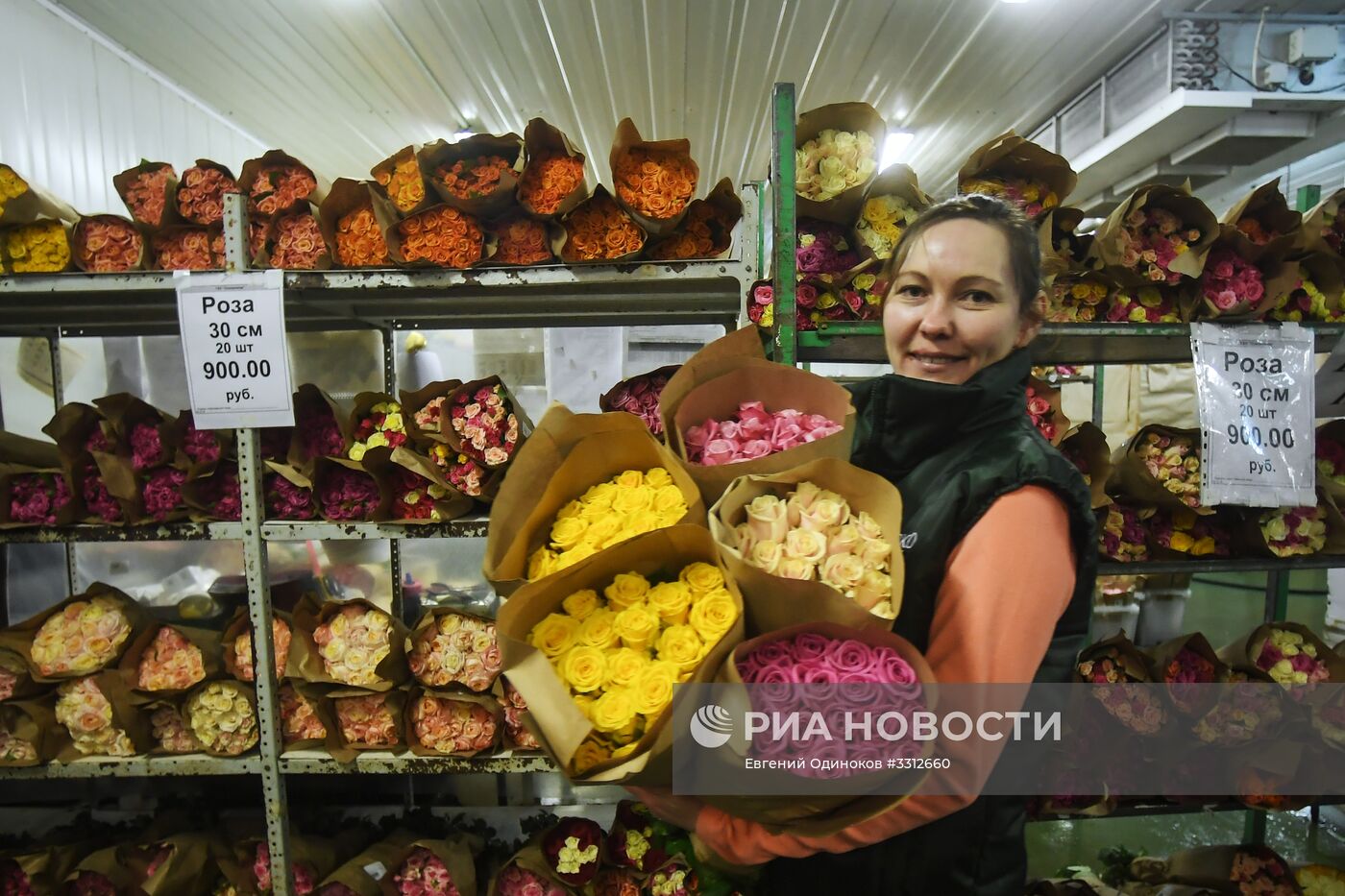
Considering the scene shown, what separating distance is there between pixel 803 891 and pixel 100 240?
2427 mm

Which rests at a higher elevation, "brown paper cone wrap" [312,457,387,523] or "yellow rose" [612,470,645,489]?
"yellow rose" [612,470,645,489]

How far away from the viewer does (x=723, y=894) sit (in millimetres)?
1662

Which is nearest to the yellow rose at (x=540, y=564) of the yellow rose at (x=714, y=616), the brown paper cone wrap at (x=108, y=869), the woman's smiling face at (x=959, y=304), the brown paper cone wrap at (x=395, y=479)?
the yellow rose at (x=714, y=616)

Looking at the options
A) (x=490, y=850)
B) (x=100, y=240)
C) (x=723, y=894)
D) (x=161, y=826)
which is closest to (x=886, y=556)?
(x=723, y=894)

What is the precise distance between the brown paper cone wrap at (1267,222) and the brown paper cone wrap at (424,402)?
88.3 inches

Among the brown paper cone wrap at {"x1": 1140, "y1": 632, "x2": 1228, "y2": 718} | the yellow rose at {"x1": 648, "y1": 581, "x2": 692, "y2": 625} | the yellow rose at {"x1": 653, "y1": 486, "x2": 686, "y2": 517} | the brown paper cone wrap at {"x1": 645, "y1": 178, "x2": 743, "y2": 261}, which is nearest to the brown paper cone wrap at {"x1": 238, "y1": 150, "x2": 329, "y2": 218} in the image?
the brown paper cone wrap at {"x1": 645, "y1": 178, "x2": 743, "y2": 261}

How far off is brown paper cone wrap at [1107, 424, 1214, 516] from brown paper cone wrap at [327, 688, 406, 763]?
2238 mm

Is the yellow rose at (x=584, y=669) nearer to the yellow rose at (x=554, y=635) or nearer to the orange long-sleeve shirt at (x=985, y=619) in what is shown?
the yellow rose at (x=554, y=635)

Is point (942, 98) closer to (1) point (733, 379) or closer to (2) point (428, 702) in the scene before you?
(1) point (733, 379)

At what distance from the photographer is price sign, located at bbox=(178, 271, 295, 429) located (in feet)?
5.28

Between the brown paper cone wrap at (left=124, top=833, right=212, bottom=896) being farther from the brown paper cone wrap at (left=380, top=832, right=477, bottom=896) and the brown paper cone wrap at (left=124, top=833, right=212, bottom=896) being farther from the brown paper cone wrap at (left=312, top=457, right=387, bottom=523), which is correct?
the brown paper cone wrap at (left=312, top=457, right=387, bottom=523)

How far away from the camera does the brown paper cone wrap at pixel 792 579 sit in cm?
75

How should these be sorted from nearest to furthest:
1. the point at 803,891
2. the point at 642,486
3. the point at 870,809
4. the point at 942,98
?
the point at 870,809 → the point at 642,486 → the point at 803,891 → the point at 942,98

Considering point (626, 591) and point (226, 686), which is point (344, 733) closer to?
point (226, 686)
